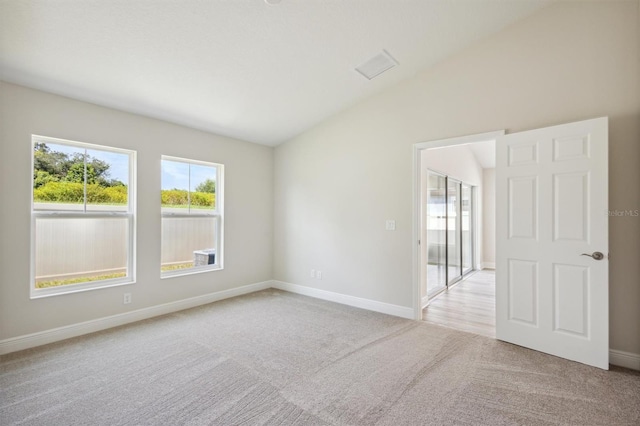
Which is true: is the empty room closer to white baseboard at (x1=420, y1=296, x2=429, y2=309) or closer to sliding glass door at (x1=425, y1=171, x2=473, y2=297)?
white baseboard at (x1=420, y1=296, x2=429, y2=309)

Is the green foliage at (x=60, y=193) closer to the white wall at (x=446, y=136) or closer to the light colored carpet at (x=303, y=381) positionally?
the light colored carpet at (x=303, y=381)

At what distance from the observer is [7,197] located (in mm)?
2795

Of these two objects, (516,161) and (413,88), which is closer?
(516,161)

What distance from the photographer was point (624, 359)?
2.56 meters

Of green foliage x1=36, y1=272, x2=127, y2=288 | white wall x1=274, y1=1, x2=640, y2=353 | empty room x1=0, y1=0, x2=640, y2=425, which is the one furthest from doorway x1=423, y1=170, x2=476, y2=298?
green foliage x1=36, y1=272, x2=127, y2=288

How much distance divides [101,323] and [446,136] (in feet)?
15.1

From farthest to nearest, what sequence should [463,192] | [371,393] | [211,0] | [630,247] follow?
[463,192] → [630,247] → [211,0] → [371,393]

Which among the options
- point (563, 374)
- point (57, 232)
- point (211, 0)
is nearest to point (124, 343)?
point (57, 232)

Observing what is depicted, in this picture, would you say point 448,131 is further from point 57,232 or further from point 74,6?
point 57,232

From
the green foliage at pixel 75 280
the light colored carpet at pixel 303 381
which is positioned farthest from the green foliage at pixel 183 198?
the light colored carpet at pixel 303 381

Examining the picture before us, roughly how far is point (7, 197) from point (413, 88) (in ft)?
15.0

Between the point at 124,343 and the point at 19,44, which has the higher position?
the point at 19,44

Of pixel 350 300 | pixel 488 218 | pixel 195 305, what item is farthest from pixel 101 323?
pixel 488 218

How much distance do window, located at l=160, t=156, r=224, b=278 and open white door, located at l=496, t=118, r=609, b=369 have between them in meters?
3.92
